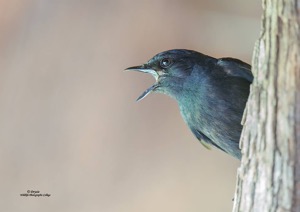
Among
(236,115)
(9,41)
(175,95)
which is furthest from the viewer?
(9,41)

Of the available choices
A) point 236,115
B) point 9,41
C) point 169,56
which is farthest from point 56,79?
point 236,115

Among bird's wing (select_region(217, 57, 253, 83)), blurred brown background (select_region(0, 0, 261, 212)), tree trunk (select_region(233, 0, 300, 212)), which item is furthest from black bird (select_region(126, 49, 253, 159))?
blurred brown background (select_region(0, 0, 261, 212))

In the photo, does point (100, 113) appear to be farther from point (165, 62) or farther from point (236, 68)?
point (236, 68)

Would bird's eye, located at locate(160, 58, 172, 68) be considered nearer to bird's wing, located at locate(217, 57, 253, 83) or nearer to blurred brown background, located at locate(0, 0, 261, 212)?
bird's wing, located at locate(217, 57, 253, 83)

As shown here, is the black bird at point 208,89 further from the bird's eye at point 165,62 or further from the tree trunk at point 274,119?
the tree trunk at point 274,119

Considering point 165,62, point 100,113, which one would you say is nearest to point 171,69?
point 165,62

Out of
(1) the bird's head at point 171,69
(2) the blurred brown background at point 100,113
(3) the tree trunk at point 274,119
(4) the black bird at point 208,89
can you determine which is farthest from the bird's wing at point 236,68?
(2) the blurred brown background at point 100,113

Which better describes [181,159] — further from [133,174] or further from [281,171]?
[281,171]
